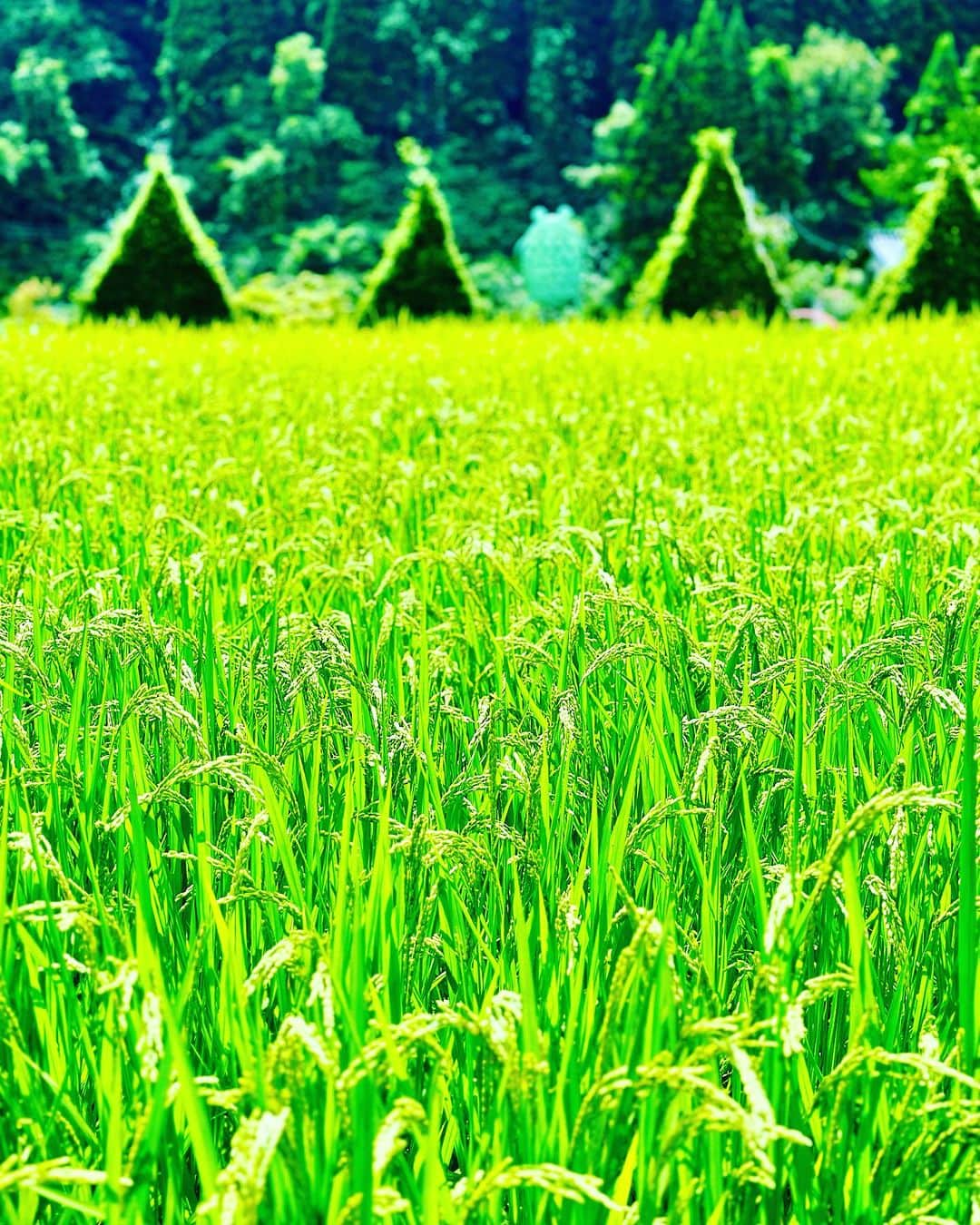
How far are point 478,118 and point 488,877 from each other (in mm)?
38304

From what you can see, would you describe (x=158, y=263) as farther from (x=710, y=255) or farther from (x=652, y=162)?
(x=652, y=162)

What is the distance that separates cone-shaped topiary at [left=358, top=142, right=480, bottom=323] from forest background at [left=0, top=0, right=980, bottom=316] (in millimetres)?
8106

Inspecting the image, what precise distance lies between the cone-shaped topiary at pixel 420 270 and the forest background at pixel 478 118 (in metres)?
8.11

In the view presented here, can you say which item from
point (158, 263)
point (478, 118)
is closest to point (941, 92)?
point (478, 118)

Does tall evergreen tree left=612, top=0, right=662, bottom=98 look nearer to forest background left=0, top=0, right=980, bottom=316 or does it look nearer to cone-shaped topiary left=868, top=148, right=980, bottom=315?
forest background left=0, top=0, right=980, bottom=316

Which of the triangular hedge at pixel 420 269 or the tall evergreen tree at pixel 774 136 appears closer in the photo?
the triangular hedge at pixel 420 269

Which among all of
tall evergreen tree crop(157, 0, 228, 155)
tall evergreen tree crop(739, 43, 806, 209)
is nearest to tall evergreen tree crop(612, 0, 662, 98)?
tall evergreen tree crop(739, 43, 806, 209)

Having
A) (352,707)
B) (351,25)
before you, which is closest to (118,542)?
(352,707)

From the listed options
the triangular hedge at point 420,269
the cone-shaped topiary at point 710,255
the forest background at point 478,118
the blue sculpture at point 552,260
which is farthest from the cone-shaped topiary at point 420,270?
the blue sculpture at point 552,260

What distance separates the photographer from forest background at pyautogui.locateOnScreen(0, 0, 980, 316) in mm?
28547

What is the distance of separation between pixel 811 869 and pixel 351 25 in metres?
37.7

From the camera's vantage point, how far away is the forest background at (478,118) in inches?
1124

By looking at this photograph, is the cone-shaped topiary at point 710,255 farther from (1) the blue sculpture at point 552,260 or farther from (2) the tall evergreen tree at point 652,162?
(2) the tall evergreen tree at point 652,162

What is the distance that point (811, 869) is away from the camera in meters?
1.23
